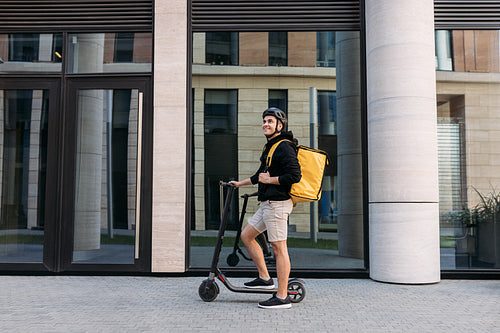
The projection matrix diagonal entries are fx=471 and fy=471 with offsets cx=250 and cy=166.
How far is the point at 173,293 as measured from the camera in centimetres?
585

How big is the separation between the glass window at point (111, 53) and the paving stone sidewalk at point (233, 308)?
10.8 feet

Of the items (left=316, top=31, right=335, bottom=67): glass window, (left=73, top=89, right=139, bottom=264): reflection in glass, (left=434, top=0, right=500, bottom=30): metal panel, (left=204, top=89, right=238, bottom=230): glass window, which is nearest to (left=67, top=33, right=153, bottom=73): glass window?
(left=73, top=89, right=139, bottom=264): reflection in glass

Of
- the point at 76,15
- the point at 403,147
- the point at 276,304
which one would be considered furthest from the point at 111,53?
the point at 276,304

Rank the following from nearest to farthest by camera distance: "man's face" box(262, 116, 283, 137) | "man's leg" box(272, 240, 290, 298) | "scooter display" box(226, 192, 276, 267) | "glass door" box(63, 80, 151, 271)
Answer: "man's leg" box(272, 240, 290, 298) → "man's face" box(262, 116, 283, 137) → "scooter display" box(226, 192, 276, 267) → "glass door" box(63, 80, 151, 271)

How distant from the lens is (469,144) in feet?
24.3

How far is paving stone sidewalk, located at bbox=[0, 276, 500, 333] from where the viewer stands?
4.33 metres

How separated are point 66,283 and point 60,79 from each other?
3.18 metres

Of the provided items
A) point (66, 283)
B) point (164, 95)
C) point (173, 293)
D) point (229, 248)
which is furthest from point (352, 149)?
point (66, 283)

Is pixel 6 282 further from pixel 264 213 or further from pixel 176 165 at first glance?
pixel 264 213

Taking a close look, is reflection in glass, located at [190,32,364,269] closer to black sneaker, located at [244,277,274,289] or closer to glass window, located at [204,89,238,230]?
glass window, located at [204,89,238,230]

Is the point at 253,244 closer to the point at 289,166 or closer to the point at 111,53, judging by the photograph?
the point at 289,166

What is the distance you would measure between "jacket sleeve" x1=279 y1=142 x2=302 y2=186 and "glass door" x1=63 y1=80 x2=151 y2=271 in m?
3.00

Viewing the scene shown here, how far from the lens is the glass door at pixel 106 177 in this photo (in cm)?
723

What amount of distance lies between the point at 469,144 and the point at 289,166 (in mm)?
3939
